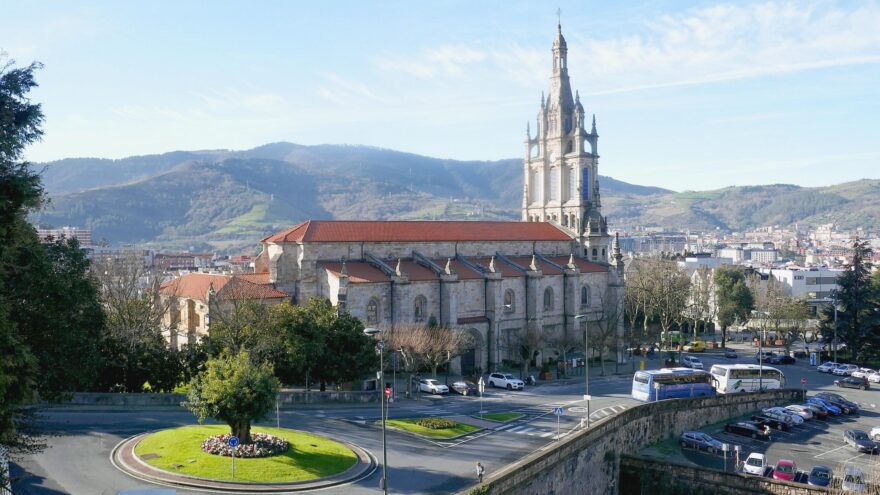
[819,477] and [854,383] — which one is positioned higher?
[854,383]

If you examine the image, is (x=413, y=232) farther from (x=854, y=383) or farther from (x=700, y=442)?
(x=854, y=383)

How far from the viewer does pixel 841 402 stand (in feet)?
175

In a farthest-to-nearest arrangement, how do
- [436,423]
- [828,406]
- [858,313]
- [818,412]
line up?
[858,313] → [828,406] → [818,412] → [436,423]

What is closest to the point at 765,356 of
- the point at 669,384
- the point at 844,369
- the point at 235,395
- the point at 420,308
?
the point at 844,369

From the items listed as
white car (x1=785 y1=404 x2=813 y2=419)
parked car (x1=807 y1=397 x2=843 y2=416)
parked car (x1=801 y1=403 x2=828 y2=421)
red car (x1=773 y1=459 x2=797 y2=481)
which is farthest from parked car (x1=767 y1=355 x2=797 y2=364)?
red car (x1=773 y1=459 x2=797 y2=481)

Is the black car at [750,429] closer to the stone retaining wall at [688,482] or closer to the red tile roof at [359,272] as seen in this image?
the stone retaining wall at [688,482]

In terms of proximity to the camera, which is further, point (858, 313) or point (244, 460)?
point (858, 313)

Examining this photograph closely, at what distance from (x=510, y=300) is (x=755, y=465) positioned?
3160 centimetres

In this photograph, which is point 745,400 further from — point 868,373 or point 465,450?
point 465,450

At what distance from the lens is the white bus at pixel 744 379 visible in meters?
56.1

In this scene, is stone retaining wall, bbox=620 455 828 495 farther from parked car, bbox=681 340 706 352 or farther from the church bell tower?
parked car, bbox=681 340 706 352

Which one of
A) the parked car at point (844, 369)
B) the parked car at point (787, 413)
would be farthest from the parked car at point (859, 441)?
the parked car at point (844, 369)

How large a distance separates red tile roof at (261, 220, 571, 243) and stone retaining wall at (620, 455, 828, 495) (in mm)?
30806

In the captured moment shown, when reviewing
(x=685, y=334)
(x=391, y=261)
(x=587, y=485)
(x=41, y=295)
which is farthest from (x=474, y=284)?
(x=685, y=334)
